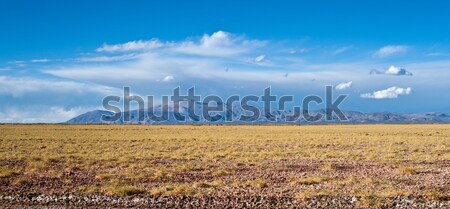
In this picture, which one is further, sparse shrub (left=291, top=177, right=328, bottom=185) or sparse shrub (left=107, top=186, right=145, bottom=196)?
sparse shrub (left=291, top=177, right=328, bottom=185)

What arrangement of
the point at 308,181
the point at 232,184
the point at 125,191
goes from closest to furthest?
the point at 125,191, the point at 232,184, the point at 308,181

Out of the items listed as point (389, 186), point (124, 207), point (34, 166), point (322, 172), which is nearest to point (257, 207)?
point (124, 207)

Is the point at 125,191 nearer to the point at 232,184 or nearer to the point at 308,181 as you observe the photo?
the point at 232,184

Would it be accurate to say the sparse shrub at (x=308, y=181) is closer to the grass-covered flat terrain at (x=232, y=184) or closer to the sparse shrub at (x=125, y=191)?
the grass-covered flat terrain at (x=232, y=184)

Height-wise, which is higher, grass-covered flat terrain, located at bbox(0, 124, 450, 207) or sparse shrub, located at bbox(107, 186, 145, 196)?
sparse shrub, located at bbox(107, 186, 145, 196)

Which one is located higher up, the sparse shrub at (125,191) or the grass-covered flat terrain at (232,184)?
the sparse shrub at (125,191)

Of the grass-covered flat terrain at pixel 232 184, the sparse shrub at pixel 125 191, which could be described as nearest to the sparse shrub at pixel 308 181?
the grass-covered flat terrain at pixel 232 184

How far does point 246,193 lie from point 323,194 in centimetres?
231

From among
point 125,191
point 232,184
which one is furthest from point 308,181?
point 125,191

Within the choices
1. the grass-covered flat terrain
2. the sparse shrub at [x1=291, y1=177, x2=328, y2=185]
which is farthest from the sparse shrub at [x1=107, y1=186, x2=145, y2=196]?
the sparse shrub at [x1=291, y1=177, x2=328, y2=185]

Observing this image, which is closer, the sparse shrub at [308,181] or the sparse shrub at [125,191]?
the sparse shrub at [125,191]

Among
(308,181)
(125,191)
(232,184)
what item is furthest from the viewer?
(308,181)

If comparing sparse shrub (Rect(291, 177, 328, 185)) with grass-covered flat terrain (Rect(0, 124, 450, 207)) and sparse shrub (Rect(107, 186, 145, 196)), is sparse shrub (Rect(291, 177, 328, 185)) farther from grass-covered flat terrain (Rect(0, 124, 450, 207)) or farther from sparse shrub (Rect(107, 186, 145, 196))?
sparse shrub (Rect(107, 186, 145, 196))

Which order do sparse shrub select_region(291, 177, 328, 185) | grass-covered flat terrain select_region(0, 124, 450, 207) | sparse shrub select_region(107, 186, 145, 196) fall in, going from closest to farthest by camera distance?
1. grass-covered flat terrain select_region(0, 124, 450, 207)
2. sparse shrub select_region(107, 186, 145, 196)
3. sparse shrub select_region(291, 177, 328, 185)
